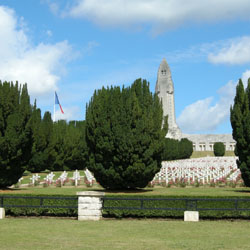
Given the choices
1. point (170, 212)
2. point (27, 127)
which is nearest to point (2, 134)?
point (27, 127)

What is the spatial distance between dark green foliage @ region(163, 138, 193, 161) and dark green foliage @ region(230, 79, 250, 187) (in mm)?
38362

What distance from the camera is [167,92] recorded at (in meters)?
104

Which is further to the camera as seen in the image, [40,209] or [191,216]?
[40,209]

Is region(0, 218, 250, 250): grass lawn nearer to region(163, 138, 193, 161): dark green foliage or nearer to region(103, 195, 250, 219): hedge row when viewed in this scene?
region(103, 195, 250, 219): hedge row

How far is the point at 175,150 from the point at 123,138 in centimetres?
4812

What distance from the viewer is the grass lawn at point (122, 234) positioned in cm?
857

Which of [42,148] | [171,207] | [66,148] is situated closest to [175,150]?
[66,148]

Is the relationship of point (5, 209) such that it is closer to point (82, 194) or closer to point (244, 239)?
point (82, 194)

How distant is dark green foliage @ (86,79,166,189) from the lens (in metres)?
17.8

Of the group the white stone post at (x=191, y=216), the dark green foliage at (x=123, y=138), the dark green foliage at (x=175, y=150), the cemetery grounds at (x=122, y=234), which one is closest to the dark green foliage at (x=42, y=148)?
the dark green foliage at (x=123, y=138)

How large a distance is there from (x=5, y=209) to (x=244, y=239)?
8810mm

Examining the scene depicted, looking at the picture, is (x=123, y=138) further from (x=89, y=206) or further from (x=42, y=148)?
(x=42, y=148)

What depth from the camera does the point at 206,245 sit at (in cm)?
858

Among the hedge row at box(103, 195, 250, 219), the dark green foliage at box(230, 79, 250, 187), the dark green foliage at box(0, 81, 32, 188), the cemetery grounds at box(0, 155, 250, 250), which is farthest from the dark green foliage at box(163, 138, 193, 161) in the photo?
the cemetery grounds at box(0, 155, 250, 250)
